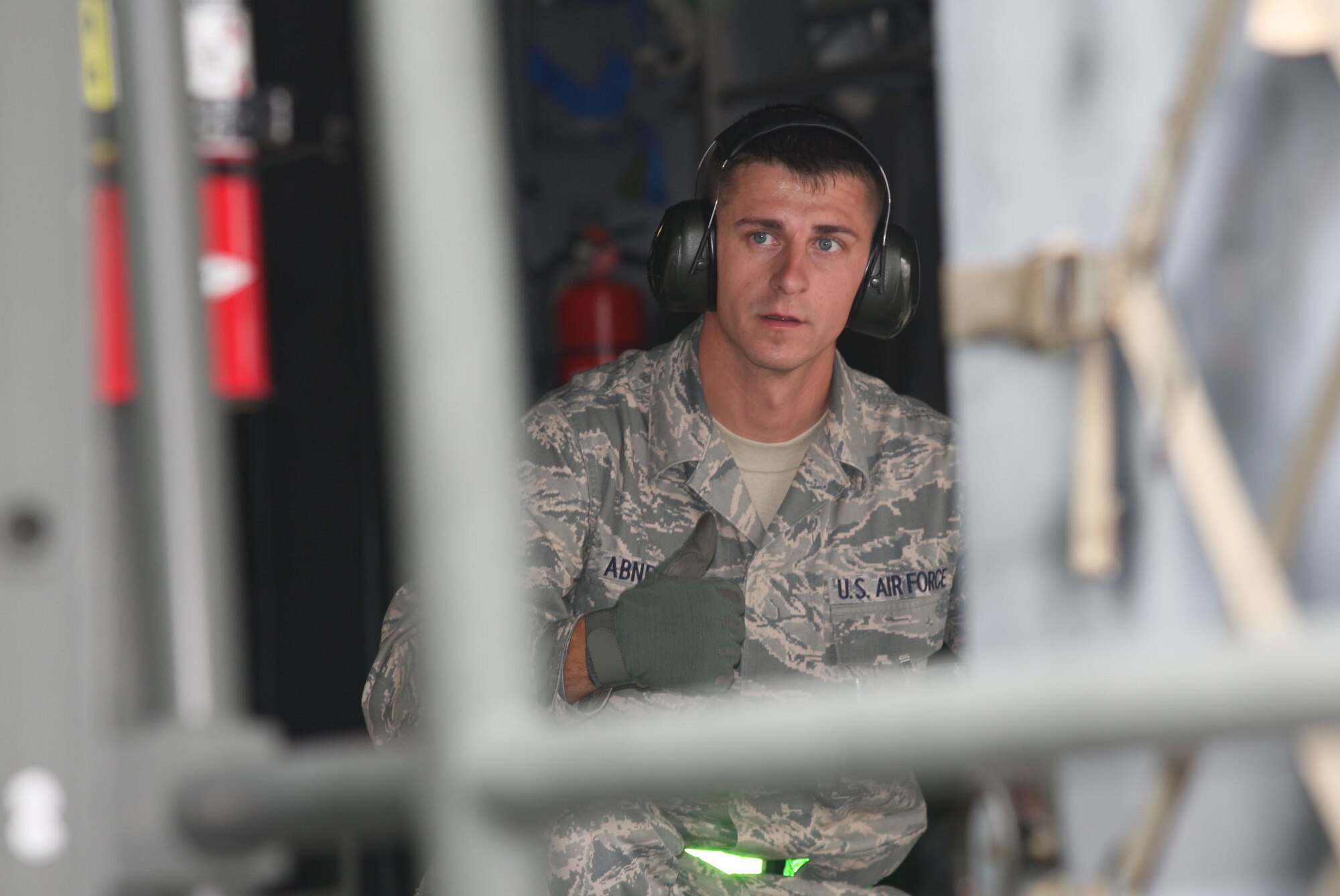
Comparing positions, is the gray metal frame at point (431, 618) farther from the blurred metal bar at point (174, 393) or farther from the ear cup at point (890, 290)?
the ear cup at point (890, 290)

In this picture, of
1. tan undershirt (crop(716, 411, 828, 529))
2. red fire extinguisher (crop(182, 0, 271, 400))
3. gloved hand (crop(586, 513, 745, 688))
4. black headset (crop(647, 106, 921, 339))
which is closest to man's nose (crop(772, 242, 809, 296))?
black headset (crop(647, 106, 921, 339))

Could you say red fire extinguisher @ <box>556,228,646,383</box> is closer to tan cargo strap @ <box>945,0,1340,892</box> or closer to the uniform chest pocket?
the uniform chest pocket

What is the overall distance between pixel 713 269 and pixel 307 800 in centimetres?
151

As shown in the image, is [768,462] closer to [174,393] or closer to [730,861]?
[730,861]

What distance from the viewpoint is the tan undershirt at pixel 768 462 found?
1979mm

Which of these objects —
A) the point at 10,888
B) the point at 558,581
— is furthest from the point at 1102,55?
the point at 558,581

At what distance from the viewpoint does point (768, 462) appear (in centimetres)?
201

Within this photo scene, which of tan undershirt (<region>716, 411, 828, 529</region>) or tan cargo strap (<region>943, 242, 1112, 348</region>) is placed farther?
A: tan undershirt (<region>716, 411, 828, 529</region>)

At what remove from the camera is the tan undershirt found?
1.98 metres

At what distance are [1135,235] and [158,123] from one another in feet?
1.28

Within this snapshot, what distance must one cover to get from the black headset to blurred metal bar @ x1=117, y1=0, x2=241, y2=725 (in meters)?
1.39

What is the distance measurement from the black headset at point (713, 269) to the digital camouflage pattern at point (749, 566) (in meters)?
0.12

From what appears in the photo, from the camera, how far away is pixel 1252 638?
1.33ft

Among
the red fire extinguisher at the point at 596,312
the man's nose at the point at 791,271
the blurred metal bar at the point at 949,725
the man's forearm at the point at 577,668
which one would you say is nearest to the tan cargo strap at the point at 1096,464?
the blurred metal bar at the point at 949,725
